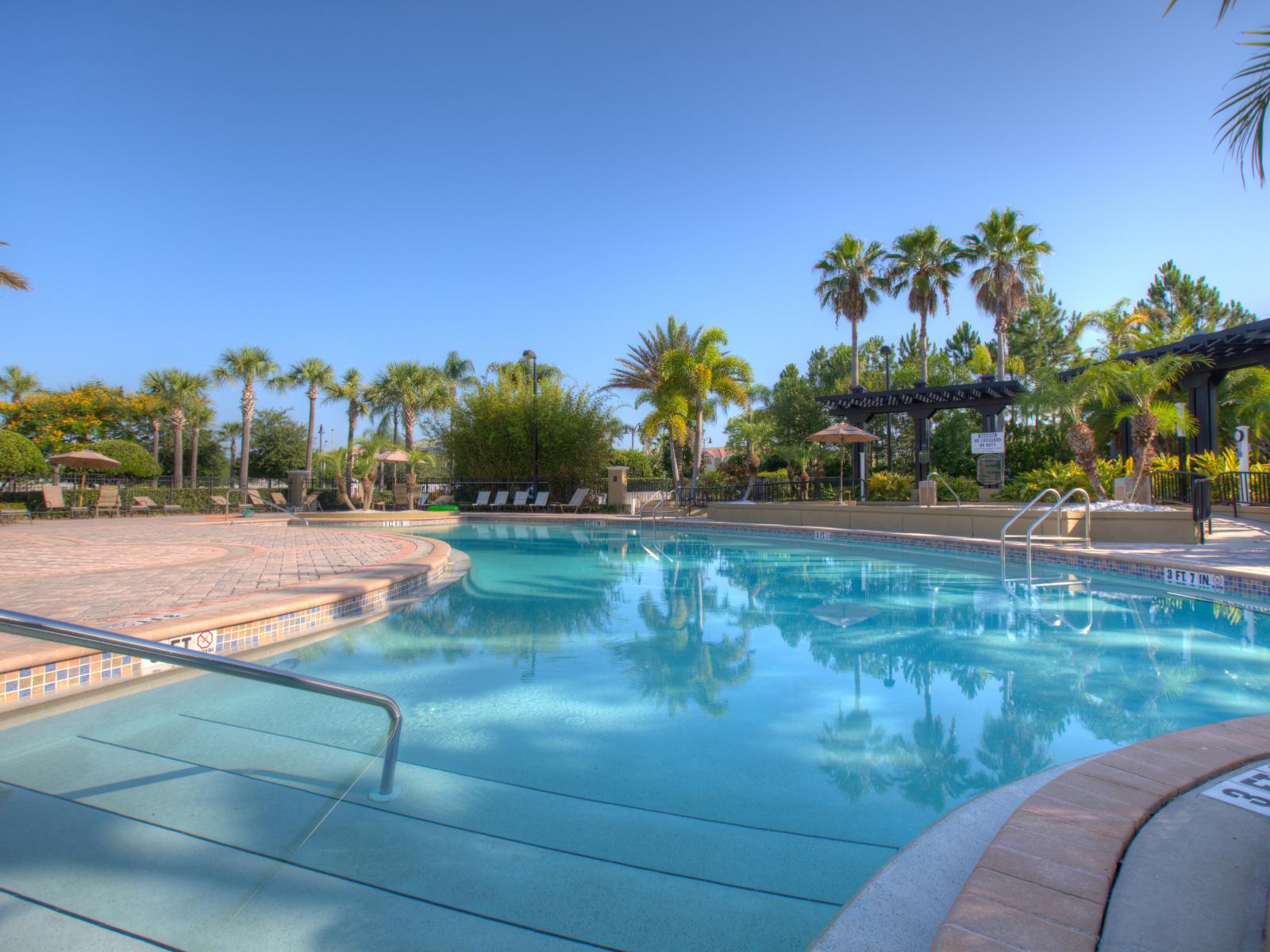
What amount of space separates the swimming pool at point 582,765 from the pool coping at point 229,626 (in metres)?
0.34

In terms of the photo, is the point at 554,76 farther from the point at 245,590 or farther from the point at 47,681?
the point at 47,681

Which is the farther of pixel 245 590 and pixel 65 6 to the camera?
pixel 65 6

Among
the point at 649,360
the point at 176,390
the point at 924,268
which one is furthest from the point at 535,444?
the point at 176,390

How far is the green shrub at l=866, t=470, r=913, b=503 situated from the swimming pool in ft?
36.6

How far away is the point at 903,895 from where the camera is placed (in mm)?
1768

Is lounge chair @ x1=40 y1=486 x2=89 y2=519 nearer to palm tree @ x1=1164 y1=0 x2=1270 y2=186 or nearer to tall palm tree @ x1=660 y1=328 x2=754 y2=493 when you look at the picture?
tall palm tree @ x1=660 y1=328 x2=754 y2=493

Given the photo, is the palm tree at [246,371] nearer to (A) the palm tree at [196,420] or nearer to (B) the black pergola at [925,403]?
(A) the palm tree at [196,420]

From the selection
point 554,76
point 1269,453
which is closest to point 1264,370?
point 1269,453

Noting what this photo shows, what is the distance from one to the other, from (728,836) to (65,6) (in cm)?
1400

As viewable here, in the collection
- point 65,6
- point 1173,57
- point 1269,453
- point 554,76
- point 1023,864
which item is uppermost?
point 554,76

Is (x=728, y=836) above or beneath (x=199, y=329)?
beneath

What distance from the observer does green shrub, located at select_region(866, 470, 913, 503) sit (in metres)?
17.5

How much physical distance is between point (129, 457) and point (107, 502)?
10723 mm

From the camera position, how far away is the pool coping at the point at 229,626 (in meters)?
3.21
